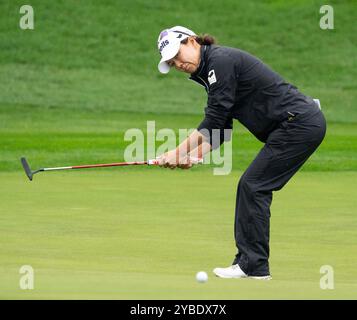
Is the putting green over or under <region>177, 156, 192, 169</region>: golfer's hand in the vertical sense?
under

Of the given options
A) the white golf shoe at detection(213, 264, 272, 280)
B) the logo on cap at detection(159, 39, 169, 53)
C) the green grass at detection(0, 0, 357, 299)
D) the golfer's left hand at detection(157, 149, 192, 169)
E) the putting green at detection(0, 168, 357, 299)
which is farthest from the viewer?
the golfer's left hand at detection(157, 149, 192, 169)

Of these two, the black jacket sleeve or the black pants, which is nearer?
the black jacket sleeve

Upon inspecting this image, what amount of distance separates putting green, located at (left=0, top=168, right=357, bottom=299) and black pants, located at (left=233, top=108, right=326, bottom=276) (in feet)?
1.01

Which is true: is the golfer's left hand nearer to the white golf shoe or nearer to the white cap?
the white cap

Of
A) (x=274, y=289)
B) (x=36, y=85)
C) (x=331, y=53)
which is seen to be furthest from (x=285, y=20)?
(x=274, y=289)

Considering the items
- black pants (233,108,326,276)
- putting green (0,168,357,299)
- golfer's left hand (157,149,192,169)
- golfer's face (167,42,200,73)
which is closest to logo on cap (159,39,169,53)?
golfer's face (167,42,200,73)

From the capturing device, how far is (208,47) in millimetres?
8867

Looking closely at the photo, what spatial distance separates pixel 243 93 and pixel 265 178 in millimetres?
660

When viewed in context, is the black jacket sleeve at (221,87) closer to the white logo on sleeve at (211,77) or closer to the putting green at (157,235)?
the white logo on sleeve at (211,77)

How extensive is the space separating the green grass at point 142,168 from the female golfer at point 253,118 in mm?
342

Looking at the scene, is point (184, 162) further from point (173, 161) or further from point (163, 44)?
point (163, 44)

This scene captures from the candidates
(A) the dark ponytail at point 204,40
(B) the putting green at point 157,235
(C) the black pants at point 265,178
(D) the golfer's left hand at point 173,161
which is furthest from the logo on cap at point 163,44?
(B) the putting green at point 157,235

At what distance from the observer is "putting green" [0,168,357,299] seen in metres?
7.51

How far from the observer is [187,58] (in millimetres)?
8836
